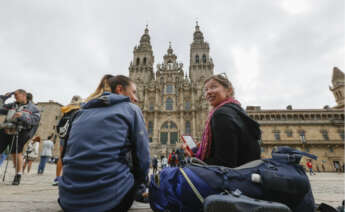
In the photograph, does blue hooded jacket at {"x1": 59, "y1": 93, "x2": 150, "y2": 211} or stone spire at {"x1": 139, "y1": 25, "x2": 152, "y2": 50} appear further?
stone spire at {"x1": 139, "y1": 25, "x2": 152, "y2": 50}

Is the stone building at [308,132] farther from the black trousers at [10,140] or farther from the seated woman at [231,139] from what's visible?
the black trousers at [10,140]

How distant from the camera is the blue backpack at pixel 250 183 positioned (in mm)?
1220

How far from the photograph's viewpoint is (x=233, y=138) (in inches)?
58.1

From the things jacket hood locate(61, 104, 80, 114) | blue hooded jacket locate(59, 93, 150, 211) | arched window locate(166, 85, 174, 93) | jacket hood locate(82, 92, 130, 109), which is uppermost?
arched window locate(166, 85, 174, 93)

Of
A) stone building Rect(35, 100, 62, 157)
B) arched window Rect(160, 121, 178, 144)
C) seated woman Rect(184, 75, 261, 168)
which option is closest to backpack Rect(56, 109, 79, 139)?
seated woman Rect(184, 75, 261, 168)

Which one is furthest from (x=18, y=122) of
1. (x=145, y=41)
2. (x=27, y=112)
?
(x=145, y=41)

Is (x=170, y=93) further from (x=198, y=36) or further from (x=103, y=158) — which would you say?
(x=103, y=158)

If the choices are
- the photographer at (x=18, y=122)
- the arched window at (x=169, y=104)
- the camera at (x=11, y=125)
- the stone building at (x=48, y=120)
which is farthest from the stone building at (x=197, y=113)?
the camera at (x=11, y=125)

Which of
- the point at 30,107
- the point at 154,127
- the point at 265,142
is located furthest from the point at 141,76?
the point at 30,107

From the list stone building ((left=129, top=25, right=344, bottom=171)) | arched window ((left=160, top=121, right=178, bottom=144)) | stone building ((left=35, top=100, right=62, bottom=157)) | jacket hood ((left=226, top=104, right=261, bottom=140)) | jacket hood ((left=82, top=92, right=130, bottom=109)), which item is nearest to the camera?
jacket hood ((left=82, top=92, right=130, bottom=109))

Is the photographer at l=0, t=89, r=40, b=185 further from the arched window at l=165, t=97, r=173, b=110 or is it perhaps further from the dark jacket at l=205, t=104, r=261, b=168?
the arched window at l=165, t=97, r=173, b=110

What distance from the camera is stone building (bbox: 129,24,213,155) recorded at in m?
27.5

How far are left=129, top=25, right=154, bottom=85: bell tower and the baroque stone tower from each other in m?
38.3

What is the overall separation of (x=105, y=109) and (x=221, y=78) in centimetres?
162
